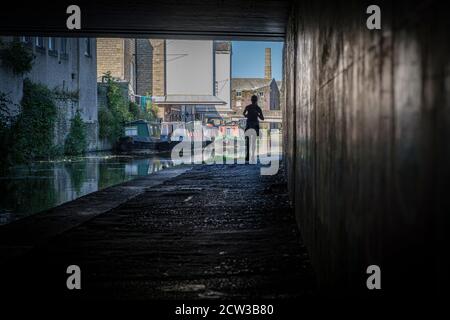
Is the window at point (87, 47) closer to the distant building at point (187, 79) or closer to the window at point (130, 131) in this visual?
the window at point (130, 131)

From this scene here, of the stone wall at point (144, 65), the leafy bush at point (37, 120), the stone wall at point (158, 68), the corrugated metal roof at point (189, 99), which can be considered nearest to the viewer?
the leafy bush at point (37, 120)

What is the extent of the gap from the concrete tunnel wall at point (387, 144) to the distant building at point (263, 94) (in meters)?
74.6

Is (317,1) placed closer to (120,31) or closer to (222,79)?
(120,31)

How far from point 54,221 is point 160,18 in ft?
14.7

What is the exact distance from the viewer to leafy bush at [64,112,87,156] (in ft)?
79.4

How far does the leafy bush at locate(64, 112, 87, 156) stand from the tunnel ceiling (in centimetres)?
1323

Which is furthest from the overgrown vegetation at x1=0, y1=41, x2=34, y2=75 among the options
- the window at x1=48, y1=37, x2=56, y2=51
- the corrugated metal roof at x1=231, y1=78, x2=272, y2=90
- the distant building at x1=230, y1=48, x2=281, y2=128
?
the corrugated metal roof at x1=231, y1=78, x2=272, y2=90

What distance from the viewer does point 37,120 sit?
19.0 meters

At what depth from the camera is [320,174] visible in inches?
141

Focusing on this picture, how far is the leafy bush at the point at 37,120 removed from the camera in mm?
17409

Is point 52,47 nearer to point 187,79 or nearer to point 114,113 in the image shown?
point 114,113

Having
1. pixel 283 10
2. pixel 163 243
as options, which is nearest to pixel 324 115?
pixel 163 243

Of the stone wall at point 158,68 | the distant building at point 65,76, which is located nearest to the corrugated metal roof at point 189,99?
the stone wall at point 158,68
